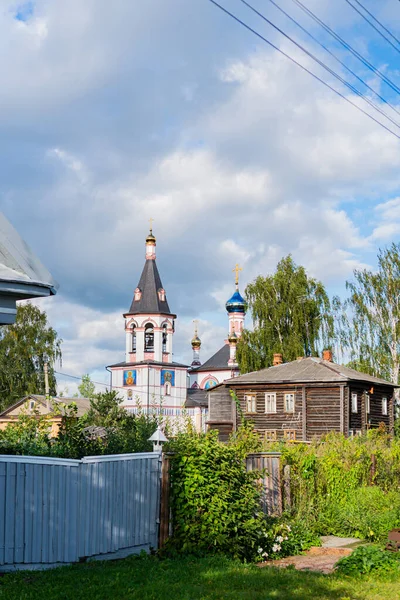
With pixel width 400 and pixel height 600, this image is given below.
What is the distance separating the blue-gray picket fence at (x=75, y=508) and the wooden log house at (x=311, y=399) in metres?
26.6

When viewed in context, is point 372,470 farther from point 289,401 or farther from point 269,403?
point 269,403

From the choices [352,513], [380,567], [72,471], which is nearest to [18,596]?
[72,471]

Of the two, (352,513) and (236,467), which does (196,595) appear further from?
(352,513)

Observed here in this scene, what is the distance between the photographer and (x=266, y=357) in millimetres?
51594

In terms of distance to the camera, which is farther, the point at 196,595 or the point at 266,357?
the point at 266,357

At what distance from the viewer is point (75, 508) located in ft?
32.3

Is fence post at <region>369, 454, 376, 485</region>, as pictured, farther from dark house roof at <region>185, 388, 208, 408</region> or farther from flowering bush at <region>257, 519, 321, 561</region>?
dark house roof at <region>185, 388, 208, 408</region>

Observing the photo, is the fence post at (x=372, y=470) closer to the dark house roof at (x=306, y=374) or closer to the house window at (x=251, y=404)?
the dark house roof at (x=306, y=374)

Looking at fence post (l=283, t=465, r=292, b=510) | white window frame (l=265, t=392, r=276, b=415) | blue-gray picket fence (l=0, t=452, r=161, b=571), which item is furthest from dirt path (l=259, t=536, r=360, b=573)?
white window frame (l=265, t=392, r=276, b=415)

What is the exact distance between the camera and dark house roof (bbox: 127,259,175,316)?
283ft

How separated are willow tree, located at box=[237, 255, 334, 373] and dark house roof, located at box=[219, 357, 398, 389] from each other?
10187 millimetres

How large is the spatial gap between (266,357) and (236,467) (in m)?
40.4

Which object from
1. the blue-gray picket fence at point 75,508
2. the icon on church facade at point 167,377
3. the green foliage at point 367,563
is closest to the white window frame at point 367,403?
the blue-gray picket fence at point 75,508

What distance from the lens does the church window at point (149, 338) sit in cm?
8688
